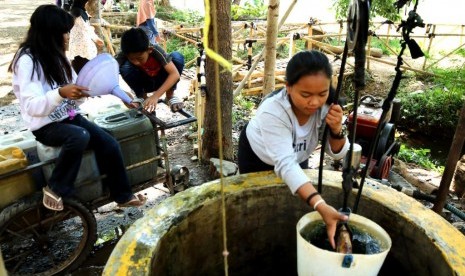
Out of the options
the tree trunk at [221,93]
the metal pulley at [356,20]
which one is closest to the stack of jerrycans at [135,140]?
the tree trunk at [221,93]

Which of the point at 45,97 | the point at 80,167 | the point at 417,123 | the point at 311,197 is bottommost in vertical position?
the point at 417,123

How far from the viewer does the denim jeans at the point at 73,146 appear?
2.93 metres

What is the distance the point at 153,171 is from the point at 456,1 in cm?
2136

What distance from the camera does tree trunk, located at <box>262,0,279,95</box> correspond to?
4.22 meters

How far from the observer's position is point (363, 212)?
2.50 metres

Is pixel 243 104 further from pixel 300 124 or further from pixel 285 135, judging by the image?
pixel 285 135

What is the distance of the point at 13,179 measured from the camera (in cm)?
299

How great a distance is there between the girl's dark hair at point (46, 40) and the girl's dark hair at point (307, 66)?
1.90 metres

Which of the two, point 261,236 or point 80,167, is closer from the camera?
point 261,236

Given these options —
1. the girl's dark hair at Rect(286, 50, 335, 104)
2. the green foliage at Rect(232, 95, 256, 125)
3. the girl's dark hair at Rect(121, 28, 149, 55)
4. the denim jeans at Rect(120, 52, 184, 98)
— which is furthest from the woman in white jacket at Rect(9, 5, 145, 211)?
the green foliage at Rect(232, 95, 256, 125)

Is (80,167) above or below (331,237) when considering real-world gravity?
below

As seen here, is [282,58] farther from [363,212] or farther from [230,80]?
[363,212]

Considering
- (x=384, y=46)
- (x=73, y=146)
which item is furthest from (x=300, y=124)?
(x=384, y=46)

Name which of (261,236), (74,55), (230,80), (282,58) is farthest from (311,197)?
(282,58)
